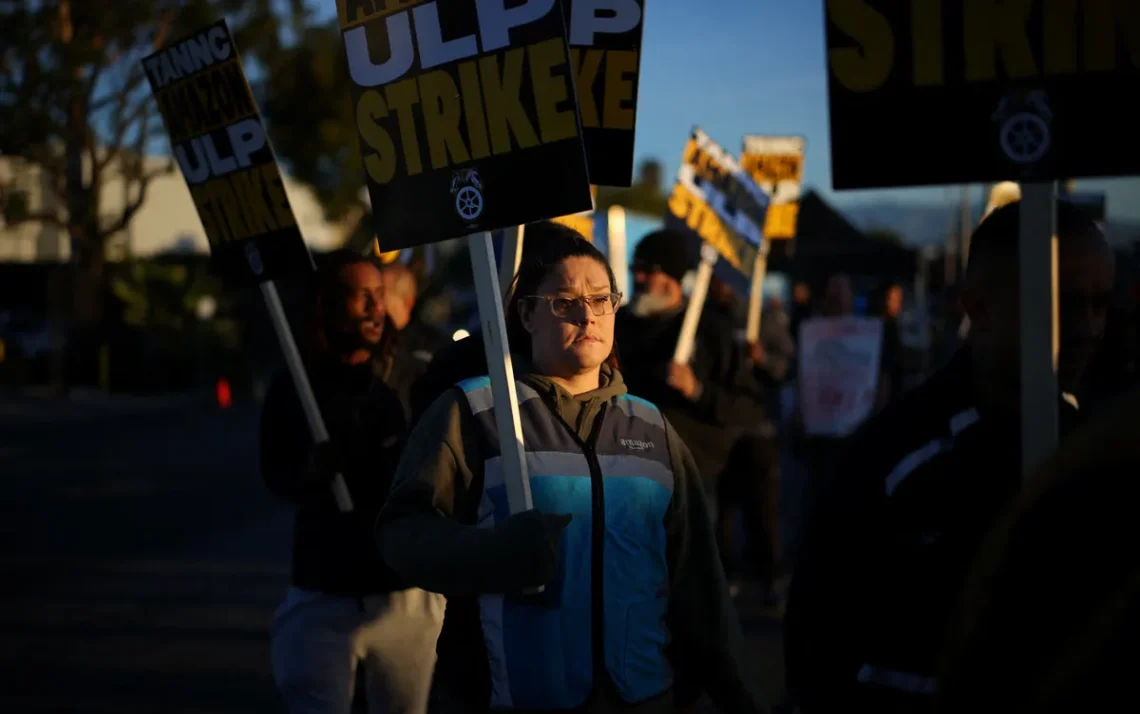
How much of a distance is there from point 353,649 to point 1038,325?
261 centimetres

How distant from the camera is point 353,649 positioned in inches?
170

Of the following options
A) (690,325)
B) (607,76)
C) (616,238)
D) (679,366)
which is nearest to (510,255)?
(607,76)

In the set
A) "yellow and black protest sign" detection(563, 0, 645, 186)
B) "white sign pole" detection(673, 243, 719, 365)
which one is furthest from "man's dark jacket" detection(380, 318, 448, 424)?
"white sign pole" detection(673, 243, 719, 365)

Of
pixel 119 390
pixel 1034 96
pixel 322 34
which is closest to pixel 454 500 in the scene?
pixel 1034 96

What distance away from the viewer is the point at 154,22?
36906 mm

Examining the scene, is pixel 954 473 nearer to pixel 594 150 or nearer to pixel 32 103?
pixel 594 150

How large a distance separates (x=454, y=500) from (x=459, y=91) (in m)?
0.93

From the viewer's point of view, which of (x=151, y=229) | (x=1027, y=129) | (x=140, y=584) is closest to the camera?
(x=1027, y=129)

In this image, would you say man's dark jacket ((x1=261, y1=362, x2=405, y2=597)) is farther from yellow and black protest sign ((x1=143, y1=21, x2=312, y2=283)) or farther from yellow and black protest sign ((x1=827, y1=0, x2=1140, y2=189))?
yellow and black protest sign ((x1=827, y1=0, x2=1140, y2=189))

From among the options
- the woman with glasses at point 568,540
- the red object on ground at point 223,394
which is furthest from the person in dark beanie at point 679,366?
the red object on ground at point 223,394

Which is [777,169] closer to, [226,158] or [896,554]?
[226,158]

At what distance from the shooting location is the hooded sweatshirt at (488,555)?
285 cm

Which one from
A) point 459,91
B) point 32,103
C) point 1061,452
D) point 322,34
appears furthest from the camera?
point 322,34

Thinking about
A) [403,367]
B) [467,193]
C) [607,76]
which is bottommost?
[403,367]
